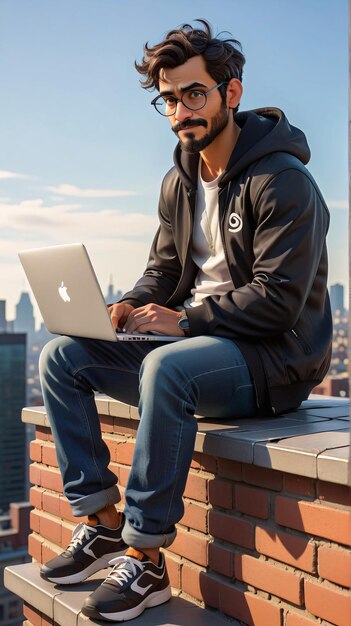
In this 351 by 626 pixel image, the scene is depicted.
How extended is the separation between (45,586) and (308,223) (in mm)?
1299

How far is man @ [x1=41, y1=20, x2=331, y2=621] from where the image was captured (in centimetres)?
198

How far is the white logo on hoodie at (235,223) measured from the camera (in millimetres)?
2301

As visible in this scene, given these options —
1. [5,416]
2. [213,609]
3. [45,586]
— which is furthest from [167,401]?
[5,416]

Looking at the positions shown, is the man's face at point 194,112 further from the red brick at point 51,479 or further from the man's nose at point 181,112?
the red brick at point 51,479

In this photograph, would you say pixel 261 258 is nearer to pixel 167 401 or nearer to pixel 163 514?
pixel 167 401

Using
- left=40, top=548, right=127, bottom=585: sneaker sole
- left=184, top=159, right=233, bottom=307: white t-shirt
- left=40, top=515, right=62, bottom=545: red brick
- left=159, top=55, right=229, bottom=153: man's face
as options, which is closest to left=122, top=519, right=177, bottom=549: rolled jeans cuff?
left=40, top=548, right=127, bottom=585: sneaker sole

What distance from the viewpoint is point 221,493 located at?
211cm

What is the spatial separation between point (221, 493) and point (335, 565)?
0.43 meters

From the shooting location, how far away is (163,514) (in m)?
1.96

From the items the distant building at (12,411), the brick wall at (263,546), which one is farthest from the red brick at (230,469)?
the distant building at (12,411)

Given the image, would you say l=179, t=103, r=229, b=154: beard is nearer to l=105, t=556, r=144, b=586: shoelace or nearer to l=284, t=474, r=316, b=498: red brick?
l=284, t=474, r=316, b=498: red brick

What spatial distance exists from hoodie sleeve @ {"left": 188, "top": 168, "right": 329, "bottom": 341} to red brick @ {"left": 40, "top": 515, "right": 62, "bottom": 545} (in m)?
1.12

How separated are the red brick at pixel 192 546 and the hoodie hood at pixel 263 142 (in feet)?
3.29

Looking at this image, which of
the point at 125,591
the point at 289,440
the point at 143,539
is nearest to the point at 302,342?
the point at 289,440
